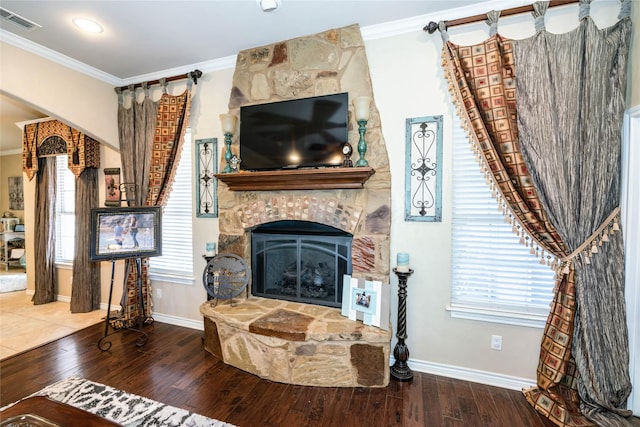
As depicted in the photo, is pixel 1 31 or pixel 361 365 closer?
pixel 361 365

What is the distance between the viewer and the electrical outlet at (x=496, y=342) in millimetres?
2252

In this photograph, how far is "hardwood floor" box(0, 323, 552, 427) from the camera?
192cm

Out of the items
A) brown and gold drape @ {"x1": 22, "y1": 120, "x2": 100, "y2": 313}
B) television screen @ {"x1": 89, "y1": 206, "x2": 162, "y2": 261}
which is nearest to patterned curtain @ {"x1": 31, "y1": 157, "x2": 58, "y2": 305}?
brown and gold drape @ {"x1": 22, "y1": 120, "x2": 100, "y2": 313}

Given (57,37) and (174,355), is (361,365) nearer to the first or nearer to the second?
(174,355)

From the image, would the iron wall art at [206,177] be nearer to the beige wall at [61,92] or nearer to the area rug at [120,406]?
the beige wall at [61,92]

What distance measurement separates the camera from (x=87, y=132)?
10.6 feet

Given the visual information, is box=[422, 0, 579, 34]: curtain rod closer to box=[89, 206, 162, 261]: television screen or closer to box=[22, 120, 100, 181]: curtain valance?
box=[89, 206, 162, 261]: television screen

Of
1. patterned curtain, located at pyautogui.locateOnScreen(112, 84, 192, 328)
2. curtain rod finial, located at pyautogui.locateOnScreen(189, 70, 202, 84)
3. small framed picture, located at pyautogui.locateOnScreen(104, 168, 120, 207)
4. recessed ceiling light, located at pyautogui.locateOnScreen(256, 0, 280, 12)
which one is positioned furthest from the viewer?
small framed picture, located at pyautogui.locateOnScreen(104, 168, 120, 207)

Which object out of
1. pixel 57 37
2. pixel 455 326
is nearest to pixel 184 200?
pixel 57 37

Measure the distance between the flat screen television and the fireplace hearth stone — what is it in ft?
4.38

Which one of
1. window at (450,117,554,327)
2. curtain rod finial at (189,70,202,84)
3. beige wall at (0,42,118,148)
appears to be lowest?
window at (450,117,554,327)

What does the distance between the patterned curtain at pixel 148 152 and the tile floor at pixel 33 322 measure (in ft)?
1.96

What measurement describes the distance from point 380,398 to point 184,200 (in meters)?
2.80

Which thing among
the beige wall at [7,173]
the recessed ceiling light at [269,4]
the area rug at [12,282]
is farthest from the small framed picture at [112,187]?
the beige wall at [7,173]
